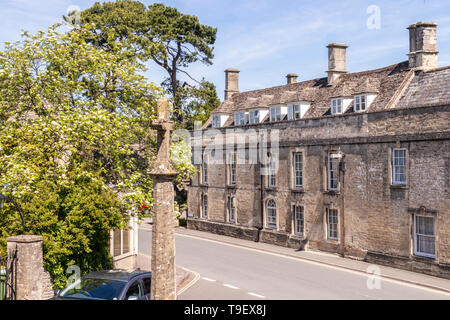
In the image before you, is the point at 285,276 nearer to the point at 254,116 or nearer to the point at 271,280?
the point at 271,280

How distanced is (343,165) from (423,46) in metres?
8.28

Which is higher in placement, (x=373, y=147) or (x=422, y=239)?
(x=373, y=147)

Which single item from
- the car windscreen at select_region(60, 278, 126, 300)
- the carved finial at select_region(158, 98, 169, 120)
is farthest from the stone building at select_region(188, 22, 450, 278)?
the carved finial at select_region(158, 98, 169, 120)

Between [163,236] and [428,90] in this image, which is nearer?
[163,236]

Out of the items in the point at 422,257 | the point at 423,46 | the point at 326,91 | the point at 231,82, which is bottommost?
the point at 422,257

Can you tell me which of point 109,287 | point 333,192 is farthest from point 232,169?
point 109,287

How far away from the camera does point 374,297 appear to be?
20.0 meters

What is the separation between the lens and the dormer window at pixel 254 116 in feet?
128

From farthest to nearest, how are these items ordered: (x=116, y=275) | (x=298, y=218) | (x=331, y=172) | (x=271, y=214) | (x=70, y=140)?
(x=271, y=214) < (x=298, y=218) < (x=331, y=172) < (x=70, y=140) < (x=116, y=275)

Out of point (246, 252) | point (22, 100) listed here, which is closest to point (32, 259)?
point (22, 100)

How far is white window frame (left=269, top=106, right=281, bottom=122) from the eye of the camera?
36.9 m

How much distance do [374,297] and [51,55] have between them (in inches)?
615

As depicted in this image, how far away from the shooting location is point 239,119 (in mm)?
40844
